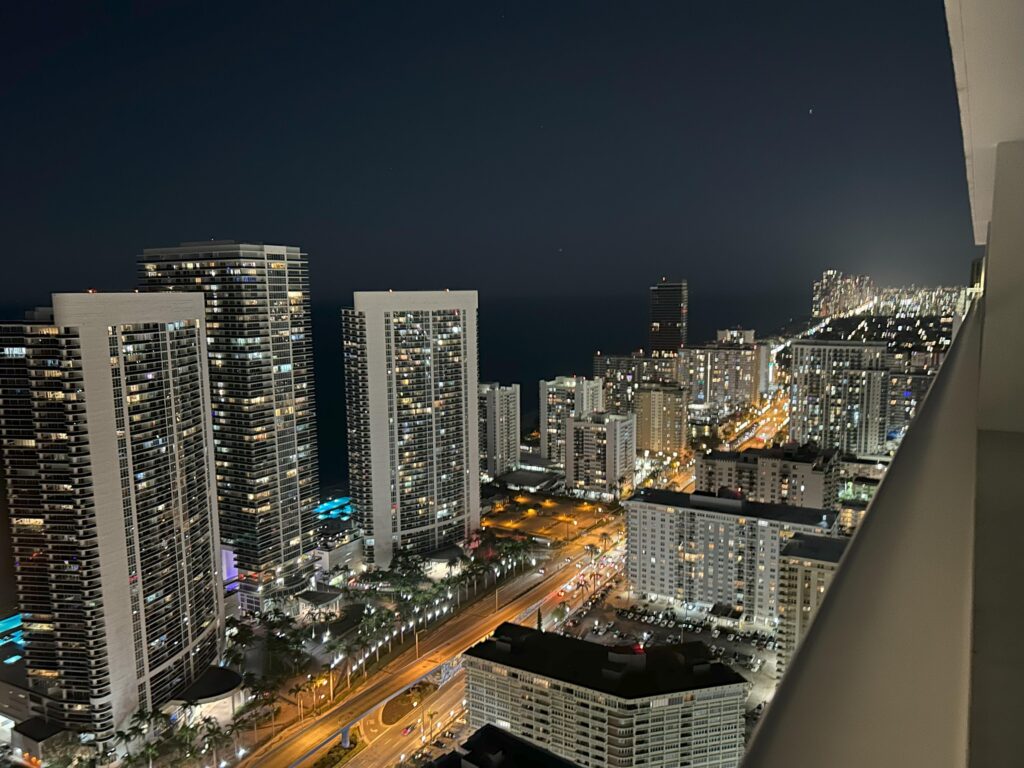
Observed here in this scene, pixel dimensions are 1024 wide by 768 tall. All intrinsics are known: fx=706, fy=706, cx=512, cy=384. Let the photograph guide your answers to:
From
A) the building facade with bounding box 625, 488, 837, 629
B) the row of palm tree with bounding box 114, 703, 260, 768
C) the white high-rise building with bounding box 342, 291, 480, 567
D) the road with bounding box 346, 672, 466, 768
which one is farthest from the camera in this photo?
the white high-rise building with bounding box 342, 291, 480, 567

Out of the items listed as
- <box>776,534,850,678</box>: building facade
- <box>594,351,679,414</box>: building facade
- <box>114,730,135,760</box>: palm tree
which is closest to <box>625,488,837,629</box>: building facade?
<box>776,534,850,678</box>: building facade

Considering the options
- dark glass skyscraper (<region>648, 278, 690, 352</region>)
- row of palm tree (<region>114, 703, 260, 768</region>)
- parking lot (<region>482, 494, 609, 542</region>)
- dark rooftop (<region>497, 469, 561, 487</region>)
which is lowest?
row of palm tree (<region>114, 703, 260, 768</region>)

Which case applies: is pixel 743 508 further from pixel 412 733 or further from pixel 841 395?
pixel 841 395

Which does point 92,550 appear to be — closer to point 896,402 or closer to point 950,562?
point 950,562

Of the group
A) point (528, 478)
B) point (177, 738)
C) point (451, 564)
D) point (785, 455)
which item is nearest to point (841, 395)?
point (785, 455)

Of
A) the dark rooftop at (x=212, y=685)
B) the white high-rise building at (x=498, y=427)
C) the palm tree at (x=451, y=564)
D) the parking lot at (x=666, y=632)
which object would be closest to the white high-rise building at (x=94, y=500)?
the dark rooftop at (x=212, y=685)

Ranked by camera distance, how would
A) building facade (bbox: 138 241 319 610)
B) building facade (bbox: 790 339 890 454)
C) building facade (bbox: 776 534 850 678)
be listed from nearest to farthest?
building facade (bbox: 776 534 850 678), building facade (bbox: 138 241 319 610), building facade (bbox: 790 339 890 454)

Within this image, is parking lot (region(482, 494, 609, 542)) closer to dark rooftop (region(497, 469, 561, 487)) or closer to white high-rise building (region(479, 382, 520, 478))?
dark rooftop (region(497, 469, 561, 487))
